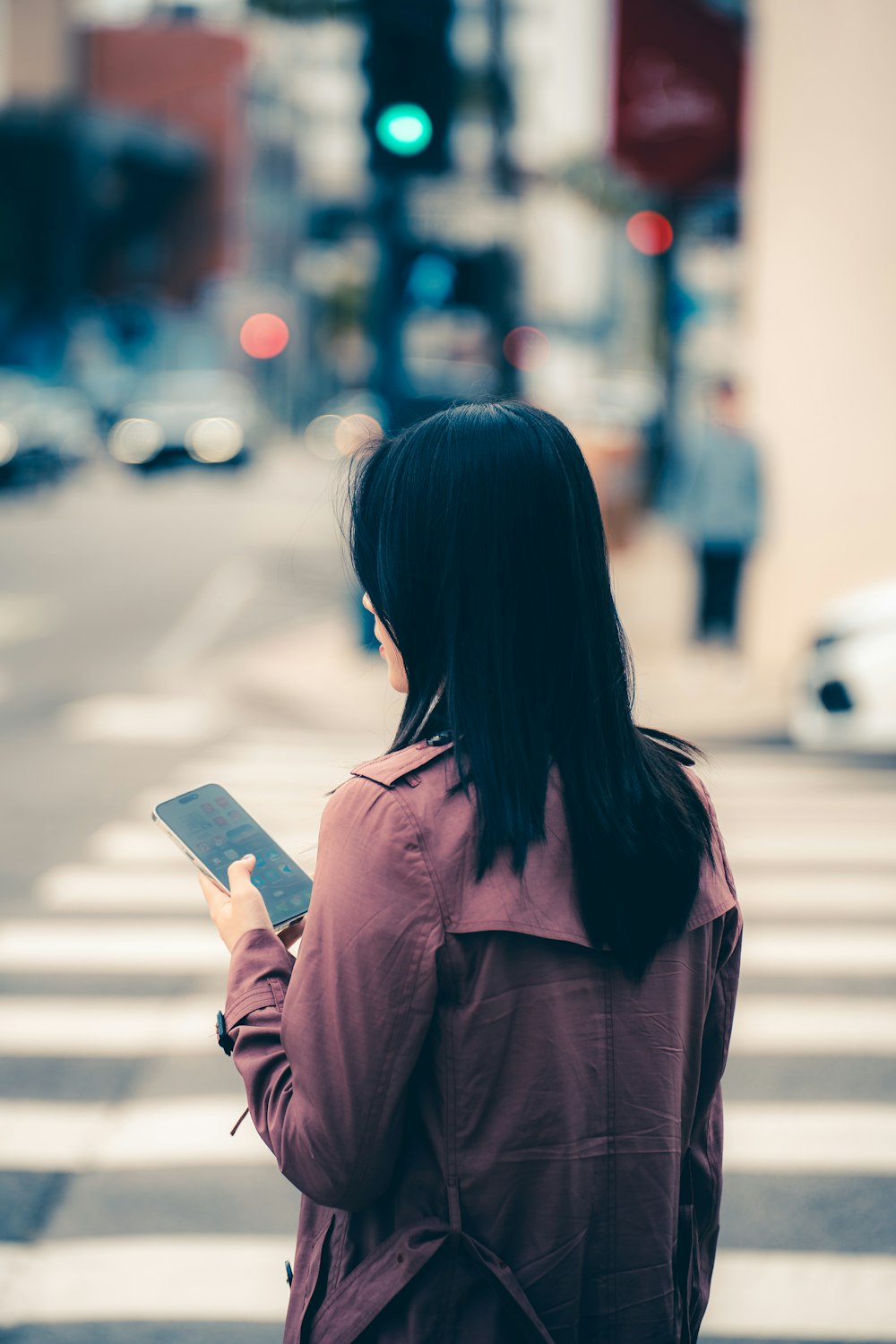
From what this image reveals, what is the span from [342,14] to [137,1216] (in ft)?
24.8

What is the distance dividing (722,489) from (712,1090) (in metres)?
8.79

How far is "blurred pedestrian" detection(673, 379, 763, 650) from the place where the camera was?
33.2ft

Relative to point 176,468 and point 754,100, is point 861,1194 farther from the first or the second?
point 176,468

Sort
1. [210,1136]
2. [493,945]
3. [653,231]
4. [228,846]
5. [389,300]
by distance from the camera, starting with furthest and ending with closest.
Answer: [653,231]
[389,300]
[210,1136]
[228,846]
[493,945]

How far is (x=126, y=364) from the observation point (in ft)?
188

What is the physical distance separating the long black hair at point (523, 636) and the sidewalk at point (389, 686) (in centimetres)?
623

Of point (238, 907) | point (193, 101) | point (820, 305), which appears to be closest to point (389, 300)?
point (820, 305)

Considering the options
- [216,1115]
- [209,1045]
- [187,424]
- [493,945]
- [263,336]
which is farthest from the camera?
[263,336]

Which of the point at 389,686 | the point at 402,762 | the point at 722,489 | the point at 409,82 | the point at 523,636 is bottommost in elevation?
the point at 389,686

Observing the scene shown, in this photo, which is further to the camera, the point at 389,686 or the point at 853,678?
the point at 389,686

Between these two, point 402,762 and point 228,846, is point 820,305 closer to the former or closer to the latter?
point 228,846

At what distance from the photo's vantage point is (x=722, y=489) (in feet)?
33.6

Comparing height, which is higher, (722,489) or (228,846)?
(228,846)

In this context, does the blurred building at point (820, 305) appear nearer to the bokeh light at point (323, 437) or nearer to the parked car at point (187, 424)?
the parked car at point (187, 424)
